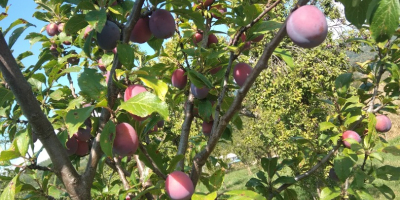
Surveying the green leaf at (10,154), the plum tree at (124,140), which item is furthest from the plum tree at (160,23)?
the green leaf at (10,154)

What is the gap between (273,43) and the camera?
559 millimetres

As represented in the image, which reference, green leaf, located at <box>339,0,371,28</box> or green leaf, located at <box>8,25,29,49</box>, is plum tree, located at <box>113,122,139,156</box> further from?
green leaf, located at <box>339,0,371,28</box>

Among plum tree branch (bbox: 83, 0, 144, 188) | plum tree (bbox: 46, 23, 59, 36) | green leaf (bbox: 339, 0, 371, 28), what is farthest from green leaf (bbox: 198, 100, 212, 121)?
plum tree (bbox: 46, 23, 59, 36)

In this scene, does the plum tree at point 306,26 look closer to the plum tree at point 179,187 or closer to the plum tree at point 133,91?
the plum tree at point 133,91

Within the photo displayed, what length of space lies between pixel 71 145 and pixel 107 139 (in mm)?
430

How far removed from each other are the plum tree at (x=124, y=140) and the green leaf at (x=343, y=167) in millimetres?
885

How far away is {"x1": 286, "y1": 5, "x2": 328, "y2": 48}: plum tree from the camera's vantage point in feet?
1.81

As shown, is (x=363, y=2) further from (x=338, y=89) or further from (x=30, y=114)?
(x=338, y=89)

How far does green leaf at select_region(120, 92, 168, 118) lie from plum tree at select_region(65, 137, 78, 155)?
484mm

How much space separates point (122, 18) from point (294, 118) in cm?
387

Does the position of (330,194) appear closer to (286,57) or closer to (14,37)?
(286,57)

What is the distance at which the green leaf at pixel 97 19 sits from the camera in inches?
27.3

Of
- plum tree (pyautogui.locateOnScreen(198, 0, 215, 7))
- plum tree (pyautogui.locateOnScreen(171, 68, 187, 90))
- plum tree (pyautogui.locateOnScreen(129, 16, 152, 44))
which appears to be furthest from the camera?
plum tree (pyautogui.locateOnScreen(198, 0, 215, 7))

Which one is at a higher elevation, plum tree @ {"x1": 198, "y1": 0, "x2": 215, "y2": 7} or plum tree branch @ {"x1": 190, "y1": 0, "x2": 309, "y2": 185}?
plum tree @ {"x1": 198, "y1": 0, "x2": 215, "y2": 7}
